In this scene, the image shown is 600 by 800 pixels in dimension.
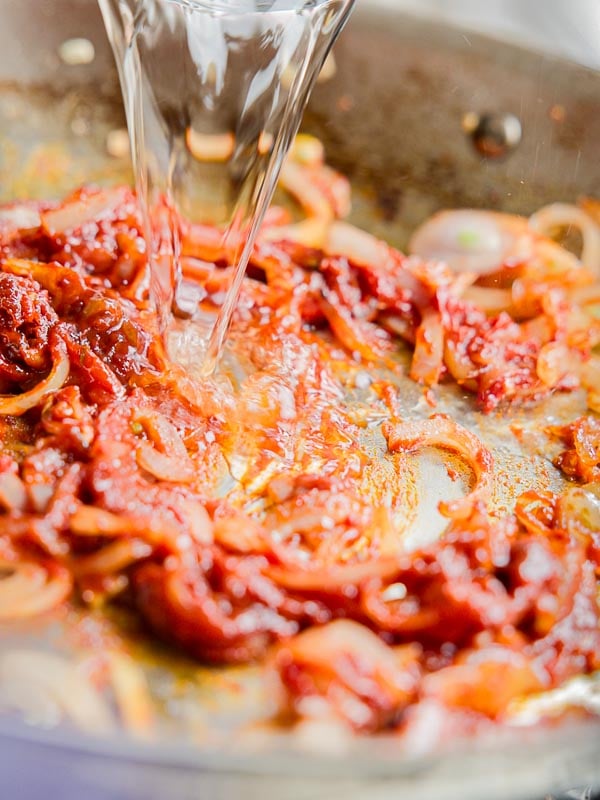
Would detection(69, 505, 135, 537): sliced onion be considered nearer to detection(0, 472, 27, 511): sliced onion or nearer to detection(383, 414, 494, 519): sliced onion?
detection(0, 472, 27, 511): sliced onion

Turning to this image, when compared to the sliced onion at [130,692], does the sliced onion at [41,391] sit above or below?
above

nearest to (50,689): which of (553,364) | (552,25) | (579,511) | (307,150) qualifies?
(579,511)

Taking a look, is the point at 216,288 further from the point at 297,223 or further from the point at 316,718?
the point at 316,718

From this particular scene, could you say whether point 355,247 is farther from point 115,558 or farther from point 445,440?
point 115,558

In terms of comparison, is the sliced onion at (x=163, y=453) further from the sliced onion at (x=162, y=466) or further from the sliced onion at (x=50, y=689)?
the sliced onion at (x=50, y=689)

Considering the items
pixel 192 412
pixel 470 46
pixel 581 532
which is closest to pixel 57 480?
pixel 192 412

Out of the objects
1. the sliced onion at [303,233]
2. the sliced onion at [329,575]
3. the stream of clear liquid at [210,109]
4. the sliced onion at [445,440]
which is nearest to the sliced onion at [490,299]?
the sliced onion at [303,233]
